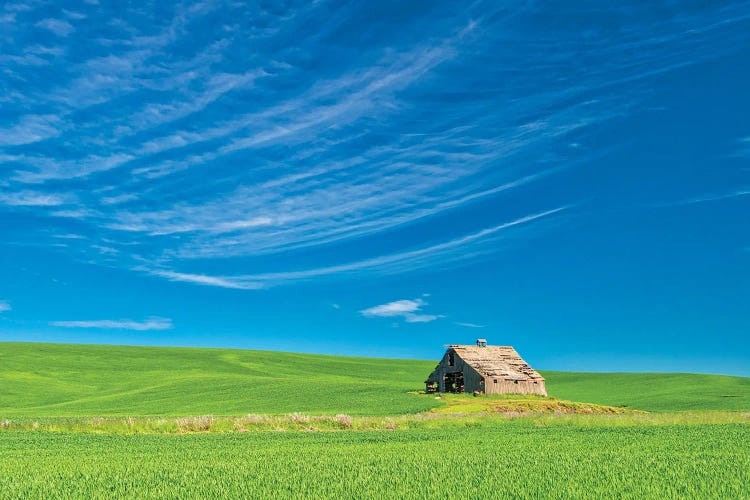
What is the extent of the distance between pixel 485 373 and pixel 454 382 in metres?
6.12

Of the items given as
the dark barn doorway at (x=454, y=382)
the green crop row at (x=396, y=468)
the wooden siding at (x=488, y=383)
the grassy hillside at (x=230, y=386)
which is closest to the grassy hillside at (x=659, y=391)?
the grassy hillside at (x=230, y=386)

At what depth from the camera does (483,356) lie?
66.8 metres

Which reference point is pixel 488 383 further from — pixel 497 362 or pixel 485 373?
pixel 497 362

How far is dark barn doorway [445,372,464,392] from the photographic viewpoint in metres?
66.5

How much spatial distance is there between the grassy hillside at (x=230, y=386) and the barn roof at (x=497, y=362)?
23.4 feet

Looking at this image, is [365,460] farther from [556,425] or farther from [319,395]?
[319,395]

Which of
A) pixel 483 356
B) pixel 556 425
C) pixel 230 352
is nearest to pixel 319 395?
pixel 483 356

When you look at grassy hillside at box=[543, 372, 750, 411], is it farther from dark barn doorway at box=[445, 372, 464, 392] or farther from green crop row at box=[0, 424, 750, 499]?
green crop row at box=[0, 424, 750, 499]

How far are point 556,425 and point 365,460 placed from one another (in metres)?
17.7

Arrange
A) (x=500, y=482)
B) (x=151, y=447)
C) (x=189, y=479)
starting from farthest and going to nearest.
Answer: (x=151, y=447)
(x=189, y=479)
(x=500, y=482)

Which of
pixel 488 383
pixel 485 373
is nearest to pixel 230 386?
pixel 485 373

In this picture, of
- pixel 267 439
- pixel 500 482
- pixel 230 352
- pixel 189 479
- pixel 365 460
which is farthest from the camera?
pixel 230 352

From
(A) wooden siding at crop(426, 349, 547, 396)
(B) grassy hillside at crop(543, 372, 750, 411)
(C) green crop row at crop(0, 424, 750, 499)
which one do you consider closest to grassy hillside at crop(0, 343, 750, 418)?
(B) grassy hillside at crop(543, 372, 750, 411)

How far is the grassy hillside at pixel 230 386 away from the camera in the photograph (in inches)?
1992
